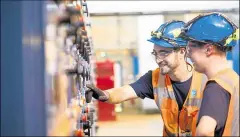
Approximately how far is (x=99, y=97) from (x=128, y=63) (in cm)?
1190

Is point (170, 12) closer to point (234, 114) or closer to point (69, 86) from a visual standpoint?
point (234, 114)

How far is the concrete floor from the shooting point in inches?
363

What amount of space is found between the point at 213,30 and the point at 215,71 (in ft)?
0.68

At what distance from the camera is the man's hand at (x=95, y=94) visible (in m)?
2.83

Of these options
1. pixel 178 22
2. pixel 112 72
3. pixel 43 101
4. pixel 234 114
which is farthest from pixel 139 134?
pixel 43 101

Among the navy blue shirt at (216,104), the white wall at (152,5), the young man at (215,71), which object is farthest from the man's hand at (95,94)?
the white wall at (152,5)

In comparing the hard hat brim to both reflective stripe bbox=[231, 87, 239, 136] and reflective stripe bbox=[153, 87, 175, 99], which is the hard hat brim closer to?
reflective stripe bbox=[153, 87, 175, 99]

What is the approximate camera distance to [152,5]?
5.32m

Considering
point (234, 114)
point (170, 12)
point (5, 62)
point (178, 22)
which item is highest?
point (170, 12)

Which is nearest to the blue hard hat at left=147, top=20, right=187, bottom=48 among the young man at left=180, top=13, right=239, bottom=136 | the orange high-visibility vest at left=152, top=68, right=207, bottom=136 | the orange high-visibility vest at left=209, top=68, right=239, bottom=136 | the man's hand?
the orange high-visibility vest at left=152, top=68, right=207, bottom=136

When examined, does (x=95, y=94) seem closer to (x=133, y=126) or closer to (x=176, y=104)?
(x=176, y=104)

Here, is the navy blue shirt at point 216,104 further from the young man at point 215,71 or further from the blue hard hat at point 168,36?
the blue hard hat at point 168,36

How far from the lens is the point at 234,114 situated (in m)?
1.97

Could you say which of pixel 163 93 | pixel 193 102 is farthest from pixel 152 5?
pixel 193 102
